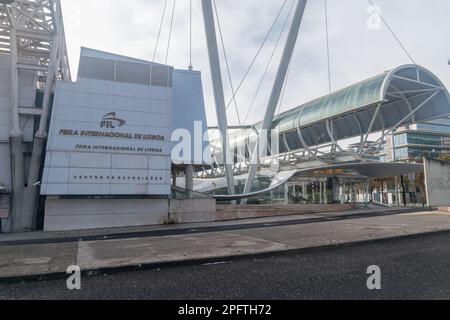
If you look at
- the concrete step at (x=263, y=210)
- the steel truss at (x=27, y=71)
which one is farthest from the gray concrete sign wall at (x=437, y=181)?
the steel truss at (x=27, y=71)

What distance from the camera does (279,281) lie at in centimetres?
604

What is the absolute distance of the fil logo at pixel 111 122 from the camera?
82.8ft

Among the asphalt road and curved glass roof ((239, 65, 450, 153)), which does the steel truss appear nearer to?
the asphalt road

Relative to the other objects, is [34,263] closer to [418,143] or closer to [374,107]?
[374,107]

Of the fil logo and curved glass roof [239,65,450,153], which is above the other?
curved glass roof [239,65,450,153]

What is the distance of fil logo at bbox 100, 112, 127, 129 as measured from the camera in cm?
2525

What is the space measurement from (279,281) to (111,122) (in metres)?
22.2

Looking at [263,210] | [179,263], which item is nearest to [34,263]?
[179,263]

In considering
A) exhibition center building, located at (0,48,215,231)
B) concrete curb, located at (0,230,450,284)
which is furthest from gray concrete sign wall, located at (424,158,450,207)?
exhibition center building, located at (0,48,215,231)

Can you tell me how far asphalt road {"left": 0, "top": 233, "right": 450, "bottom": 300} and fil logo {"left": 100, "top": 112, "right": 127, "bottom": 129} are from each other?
1997cm

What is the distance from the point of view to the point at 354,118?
4509 cm

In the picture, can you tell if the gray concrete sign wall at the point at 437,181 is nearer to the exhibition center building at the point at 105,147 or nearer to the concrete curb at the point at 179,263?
the concrete curb at the point at 179,263

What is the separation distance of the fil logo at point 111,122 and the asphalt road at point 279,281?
1997 cm
